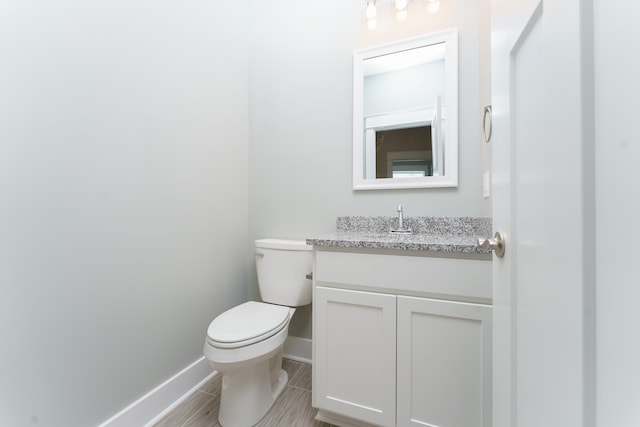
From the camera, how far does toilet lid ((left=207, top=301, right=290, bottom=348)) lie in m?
1.09

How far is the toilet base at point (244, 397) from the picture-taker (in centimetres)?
118

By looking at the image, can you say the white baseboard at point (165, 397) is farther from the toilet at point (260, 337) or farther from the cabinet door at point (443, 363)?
the cabinet door at point (443, 363)

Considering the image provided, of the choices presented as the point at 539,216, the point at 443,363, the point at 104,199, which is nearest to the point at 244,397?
the point at 443,363

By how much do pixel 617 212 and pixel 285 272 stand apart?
140cm

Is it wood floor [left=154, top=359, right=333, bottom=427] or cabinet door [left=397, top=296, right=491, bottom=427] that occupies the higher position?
cabinet door [left=397, top=296, right=491, bottom=427]

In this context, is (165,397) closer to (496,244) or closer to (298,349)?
(298,349)

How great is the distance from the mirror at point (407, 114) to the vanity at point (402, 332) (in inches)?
18.3

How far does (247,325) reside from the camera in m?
1.20

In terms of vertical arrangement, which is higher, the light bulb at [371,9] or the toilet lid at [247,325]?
the light bulb at [371,9]

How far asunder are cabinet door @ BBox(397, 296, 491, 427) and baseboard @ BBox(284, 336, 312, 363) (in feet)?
2.60

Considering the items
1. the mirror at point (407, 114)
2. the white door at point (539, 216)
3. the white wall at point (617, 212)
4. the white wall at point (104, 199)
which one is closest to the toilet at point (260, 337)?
the white wall at point (104, 199)

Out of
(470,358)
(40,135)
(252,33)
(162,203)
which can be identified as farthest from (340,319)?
(252,33)

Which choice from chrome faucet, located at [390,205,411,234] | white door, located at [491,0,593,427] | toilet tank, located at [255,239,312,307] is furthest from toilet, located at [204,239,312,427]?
white door, located at [491,0,593,427]

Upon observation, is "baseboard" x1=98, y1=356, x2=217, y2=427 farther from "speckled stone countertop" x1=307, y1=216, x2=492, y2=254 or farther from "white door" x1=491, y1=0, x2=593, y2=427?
"white door" x1=491, y1=0, x2=593, y2=427
